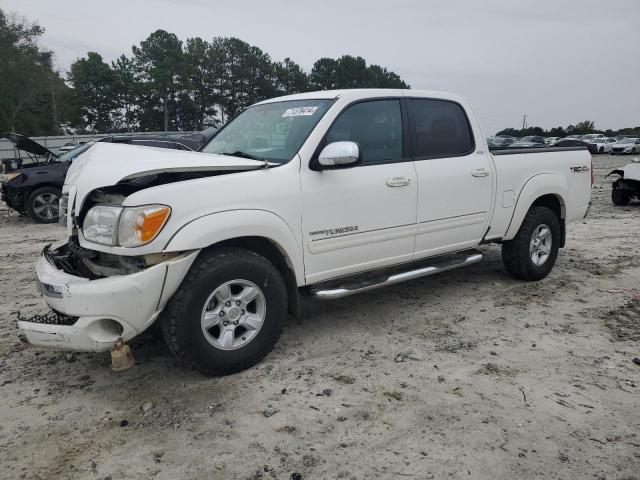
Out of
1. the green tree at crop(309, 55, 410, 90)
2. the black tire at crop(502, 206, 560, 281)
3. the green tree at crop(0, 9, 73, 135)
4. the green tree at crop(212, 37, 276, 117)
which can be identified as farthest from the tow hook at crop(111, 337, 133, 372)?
the green tree at crop(309, 55, 410, 90)

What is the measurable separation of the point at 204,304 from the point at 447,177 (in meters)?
2.44

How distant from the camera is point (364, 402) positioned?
3.14 metres

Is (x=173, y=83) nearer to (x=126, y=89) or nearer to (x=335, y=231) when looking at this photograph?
(x=126, y=89)

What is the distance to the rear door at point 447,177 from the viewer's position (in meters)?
4.41

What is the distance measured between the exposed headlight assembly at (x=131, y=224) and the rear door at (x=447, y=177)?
7.23 ft

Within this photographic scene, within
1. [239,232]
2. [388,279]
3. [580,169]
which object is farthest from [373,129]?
[580,169]

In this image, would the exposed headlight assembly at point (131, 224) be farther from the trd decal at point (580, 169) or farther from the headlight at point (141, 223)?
the trd decal at point (580, 169)

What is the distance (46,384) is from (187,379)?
3.06 feet

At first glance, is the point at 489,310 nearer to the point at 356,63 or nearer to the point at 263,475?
the point at 263,475

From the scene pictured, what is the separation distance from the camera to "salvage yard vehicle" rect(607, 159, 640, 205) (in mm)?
11398

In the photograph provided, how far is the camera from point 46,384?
342cm

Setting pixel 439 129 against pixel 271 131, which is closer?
pixel 271 131

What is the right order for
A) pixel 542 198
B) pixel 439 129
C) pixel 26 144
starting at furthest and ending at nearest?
pixel 26 144
pixel 542 198
pixel 439 129

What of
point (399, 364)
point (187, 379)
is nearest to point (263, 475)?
point (187, 379)
